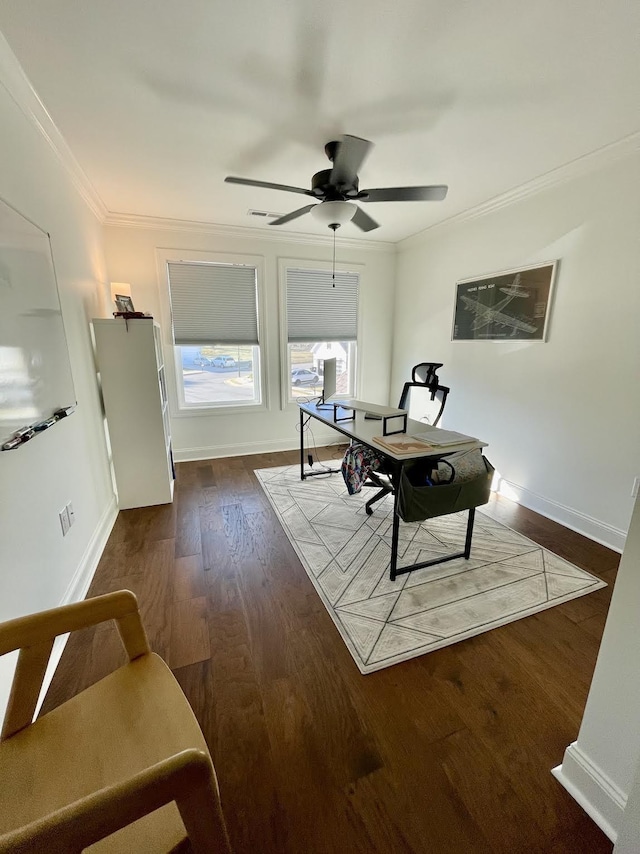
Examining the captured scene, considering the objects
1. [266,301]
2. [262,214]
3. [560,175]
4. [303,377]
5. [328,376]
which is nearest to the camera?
[560,175]

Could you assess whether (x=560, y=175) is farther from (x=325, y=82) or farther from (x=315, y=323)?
(x=315, y=323)

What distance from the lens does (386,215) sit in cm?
333

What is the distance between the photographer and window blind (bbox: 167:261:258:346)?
12.0 ft

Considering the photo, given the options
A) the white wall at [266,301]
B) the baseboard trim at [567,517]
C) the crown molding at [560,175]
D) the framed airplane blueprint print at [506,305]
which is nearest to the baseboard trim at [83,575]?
the white wall at [266,301]

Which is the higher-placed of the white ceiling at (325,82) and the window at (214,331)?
the white ceiling at (325,82)

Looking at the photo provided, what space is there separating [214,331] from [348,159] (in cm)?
247

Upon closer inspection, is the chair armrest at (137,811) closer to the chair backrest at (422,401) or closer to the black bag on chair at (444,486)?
the black bag on chair at (444,486)

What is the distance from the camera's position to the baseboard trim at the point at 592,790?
38.4 inches

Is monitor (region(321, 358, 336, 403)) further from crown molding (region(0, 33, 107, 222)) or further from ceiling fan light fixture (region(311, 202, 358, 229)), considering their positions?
crown molding (region(0, 33, 107, 222))

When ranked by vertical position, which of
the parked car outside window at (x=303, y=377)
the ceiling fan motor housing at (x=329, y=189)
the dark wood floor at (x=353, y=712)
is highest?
the ceiling fan motor housing at (x=329, y=189)

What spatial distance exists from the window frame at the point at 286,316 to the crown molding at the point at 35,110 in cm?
189

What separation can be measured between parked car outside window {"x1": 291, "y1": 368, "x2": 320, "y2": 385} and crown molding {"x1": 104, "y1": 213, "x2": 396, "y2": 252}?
146cm

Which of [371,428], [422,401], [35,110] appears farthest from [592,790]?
[35,110]

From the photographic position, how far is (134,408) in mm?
2867
